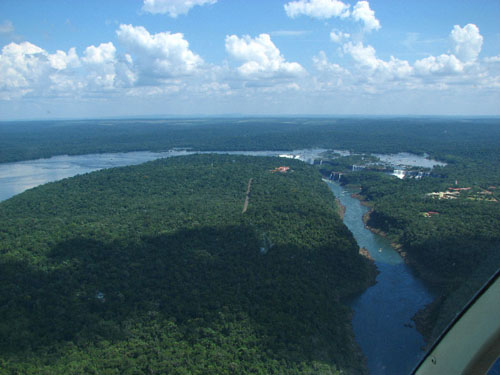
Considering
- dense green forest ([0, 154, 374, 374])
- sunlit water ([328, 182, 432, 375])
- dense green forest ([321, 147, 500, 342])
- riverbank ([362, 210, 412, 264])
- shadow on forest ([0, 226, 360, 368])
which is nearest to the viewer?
dense green forest ([0, 154, 374, 374])

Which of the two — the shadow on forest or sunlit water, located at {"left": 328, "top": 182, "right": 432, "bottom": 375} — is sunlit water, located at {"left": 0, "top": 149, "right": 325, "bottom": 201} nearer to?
the shadow on forest

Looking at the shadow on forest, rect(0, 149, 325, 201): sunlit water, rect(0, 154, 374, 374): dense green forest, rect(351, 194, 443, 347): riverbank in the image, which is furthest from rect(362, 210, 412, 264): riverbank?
rect(0, 149, 325, 201): sunlit water

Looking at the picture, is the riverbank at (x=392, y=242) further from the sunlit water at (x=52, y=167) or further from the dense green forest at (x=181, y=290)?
the sunlit water at (x=52, y=167)

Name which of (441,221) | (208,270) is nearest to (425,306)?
(208,270)

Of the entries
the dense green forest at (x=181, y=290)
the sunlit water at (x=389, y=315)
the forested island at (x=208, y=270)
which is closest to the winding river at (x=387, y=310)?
the sunlit water at (x=389, y=315)

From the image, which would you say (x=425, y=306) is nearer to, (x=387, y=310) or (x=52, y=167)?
(x=387, y=310)

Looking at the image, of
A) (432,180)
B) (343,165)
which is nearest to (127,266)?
(432,180)
